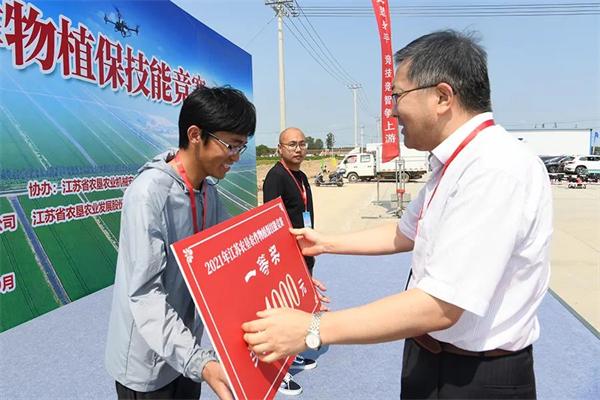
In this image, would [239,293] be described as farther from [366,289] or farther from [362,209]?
[362,209]

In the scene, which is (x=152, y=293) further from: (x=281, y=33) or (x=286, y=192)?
(x=281, y=33)

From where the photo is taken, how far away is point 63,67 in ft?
13.8

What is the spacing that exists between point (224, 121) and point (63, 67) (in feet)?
11.6

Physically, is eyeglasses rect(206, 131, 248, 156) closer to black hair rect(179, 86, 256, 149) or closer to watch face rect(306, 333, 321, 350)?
black hair rect(179, 86, 256, 149)

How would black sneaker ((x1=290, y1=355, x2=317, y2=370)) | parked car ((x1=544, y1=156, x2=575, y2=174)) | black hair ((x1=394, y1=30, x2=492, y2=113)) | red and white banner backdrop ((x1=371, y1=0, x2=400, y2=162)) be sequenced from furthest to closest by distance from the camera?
parked car ((x1=544, y1=156, x2=575, y2=174)), red and white banner backdrop ((x1=371, y1=0, x2=400, y2=162)), black sneaker ((x1=290, y1=355, x2=317, y2=370)), black hair ((x1=394, y1=30, x2=492, y2=113))

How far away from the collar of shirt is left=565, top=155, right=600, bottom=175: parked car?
25227 millimetres

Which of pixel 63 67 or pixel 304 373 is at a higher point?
pixel 63 67

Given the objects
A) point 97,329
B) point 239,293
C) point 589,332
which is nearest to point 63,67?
point 97,329

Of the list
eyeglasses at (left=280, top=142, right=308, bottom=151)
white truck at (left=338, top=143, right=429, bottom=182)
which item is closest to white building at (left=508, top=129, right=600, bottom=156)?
white truck at (left=338, top=143, right=429, bottom=182)

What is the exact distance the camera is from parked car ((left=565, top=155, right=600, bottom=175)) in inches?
896

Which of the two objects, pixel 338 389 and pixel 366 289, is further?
pixel 366 289

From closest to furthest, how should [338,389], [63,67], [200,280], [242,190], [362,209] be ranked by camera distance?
[200,280], [338,389], [63,67], [242,190], [362,209]

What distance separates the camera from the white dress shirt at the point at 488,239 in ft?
3.27

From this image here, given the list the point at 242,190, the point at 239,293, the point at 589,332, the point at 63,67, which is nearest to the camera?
the point at 239,293
